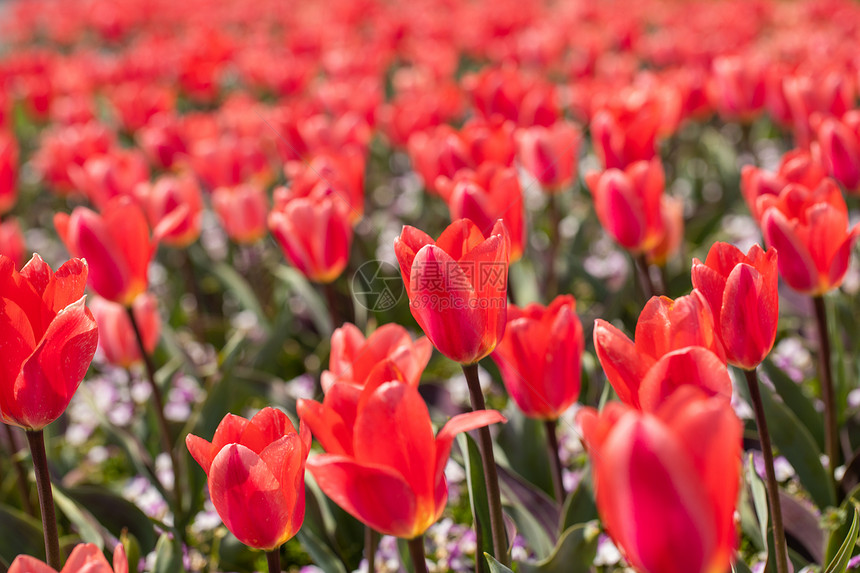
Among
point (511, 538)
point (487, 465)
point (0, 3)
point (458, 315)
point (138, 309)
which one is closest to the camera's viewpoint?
point (458, 315)

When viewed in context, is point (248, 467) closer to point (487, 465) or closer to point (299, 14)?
point (487, 465)

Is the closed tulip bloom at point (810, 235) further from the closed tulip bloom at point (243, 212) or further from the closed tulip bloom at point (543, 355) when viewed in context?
the closed tulip bloom at point (243, 212)

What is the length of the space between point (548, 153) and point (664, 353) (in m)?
1.90

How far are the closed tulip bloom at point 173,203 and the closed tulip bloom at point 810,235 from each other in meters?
1.78

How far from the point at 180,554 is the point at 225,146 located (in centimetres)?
209

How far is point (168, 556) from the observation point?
1549 mm

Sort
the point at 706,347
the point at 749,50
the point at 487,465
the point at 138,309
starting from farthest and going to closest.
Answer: the point at 749,50 < the point at 138,309 < the point at 487,465 < the point at 706,347

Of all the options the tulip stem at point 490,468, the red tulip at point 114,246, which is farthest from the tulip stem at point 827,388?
the red tulip at point 114,246

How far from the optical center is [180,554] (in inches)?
61.6

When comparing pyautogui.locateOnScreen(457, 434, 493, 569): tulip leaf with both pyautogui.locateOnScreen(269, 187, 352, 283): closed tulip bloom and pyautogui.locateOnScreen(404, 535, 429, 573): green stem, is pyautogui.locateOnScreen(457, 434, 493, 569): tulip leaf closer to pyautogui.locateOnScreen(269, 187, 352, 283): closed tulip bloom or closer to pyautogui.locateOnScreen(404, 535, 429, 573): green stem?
pyautogui.locateOnScreen(404, 535, 429, 573): green stem

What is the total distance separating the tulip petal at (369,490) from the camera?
0.98 metres

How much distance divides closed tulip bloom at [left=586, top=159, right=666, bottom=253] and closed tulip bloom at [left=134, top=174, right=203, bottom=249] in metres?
1.35

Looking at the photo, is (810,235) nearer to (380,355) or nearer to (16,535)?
(380,355)

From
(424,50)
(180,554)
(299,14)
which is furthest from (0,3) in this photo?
(180,554)
